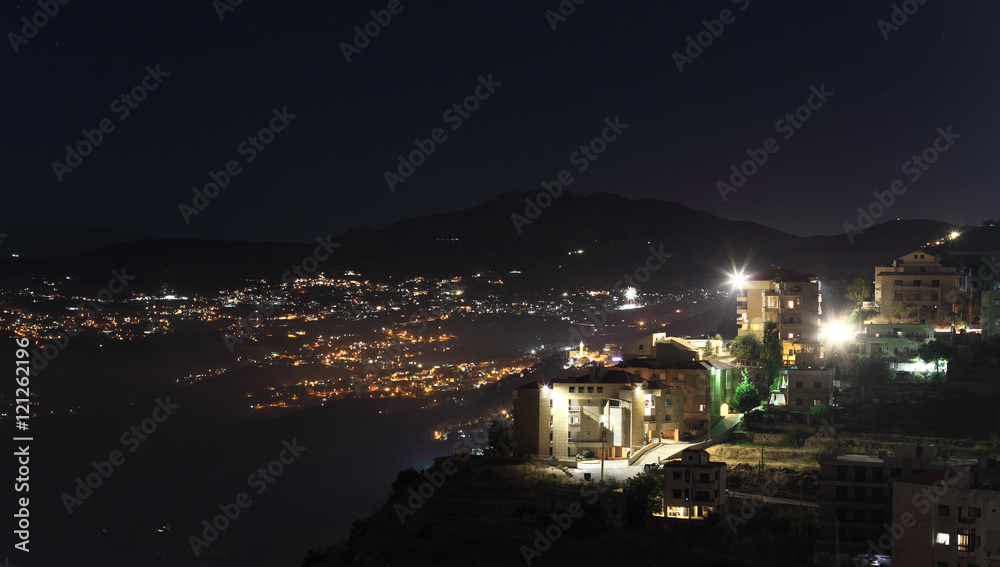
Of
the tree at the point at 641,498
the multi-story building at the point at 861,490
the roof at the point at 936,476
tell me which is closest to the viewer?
the roof at the point at 936,476

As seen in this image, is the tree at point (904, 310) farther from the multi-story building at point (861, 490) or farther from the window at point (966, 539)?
the window at point (966, 539)

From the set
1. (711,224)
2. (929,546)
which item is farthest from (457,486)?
(711,224)

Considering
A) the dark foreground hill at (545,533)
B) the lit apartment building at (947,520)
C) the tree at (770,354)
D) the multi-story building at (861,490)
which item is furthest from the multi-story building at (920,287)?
the lit apartment building at (947,520)

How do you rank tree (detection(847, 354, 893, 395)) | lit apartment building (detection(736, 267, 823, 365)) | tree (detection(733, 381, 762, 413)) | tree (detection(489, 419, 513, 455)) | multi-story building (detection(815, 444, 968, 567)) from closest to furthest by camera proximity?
1. multi-story building (detection(815, 444, 968, 567))
2. tree (detection(489, 419, 513, 455))
3. tree (detection(847, 354, 893, 395))
4. tree (detection(733, 381, 762, 413))
5. lit apartment building (detection(736, 267, 823, 365))

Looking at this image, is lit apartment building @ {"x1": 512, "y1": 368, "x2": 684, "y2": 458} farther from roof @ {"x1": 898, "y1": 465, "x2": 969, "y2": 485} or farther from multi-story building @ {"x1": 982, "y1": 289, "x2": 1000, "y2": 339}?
multi-story building @ {"x1": 982, "y1": 289, "x2": 1000, "y2": 339}

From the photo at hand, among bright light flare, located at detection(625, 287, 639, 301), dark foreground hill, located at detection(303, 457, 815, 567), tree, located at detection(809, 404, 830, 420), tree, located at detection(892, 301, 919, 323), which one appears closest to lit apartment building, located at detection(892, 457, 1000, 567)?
dark foreground hill, located at detection(303, 457, 815, 567)

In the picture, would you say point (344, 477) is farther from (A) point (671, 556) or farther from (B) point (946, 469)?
(B) point (946, 469)
